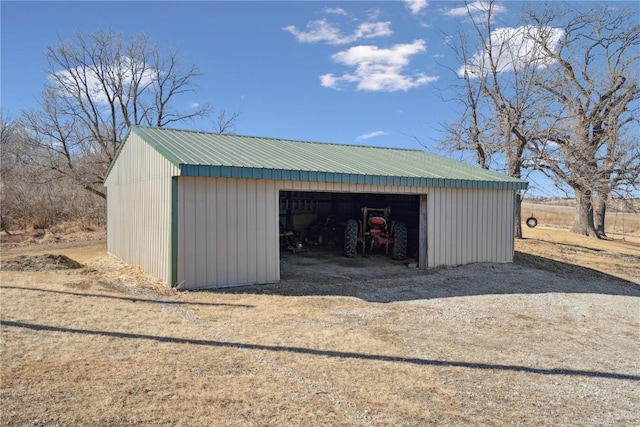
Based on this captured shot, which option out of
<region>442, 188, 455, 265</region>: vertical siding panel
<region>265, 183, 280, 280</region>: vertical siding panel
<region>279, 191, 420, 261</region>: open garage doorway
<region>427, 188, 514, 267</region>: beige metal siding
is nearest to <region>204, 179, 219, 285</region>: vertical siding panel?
<region>265, 183, 280, 280</region>: vertical siding panel

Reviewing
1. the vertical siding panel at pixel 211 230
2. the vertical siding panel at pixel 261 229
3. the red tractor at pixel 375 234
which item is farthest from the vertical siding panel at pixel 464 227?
the vertical siding panel at pixel 211 230

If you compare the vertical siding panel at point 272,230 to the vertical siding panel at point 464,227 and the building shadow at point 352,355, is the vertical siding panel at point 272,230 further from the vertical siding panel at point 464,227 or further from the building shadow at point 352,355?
the vertical siding panel at point 464,227

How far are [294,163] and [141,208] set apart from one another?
140 inches

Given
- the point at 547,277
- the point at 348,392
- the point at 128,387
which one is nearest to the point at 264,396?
the point at 348,392

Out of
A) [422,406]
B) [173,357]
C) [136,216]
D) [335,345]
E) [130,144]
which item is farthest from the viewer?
[130,144]

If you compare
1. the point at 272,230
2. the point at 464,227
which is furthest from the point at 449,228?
the point at 272,230

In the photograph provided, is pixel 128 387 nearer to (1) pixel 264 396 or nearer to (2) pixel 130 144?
(1) pixel 264 396

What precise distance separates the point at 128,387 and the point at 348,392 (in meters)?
1.74

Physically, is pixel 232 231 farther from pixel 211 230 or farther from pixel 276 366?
pixel 276 366

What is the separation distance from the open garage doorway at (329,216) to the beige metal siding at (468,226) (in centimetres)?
223

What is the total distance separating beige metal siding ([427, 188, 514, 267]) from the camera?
33.7 ft

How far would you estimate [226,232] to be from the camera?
310 inches

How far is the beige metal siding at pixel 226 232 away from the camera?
7.56 meters

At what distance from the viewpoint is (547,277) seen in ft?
33.7
